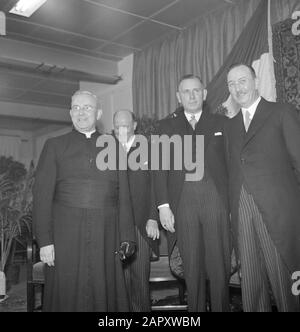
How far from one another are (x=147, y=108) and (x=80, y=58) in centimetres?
142

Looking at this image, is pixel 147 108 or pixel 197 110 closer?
pixel 197 110

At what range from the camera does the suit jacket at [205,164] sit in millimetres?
2418

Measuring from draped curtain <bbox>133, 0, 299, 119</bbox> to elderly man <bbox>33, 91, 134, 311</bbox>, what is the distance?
2710 millimetres

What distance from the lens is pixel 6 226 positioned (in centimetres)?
452

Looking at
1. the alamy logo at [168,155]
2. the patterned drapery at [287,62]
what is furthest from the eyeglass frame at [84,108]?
the patterned drapery at [287,62]

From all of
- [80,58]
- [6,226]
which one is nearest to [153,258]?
[6,226]

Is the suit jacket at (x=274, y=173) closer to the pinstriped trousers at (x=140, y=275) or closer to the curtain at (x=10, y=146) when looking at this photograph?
the pinstriped trousers at (x=140, y=275)

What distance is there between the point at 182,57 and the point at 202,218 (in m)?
3.30

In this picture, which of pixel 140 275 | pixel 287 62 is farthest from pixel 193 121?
pixel 287 62

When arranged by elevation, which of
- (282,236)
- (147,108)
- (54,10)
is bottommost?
(282,236)

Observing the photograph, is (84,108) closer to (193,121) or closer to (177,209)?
(193,121)

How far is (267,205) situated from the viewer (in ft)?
7.09
